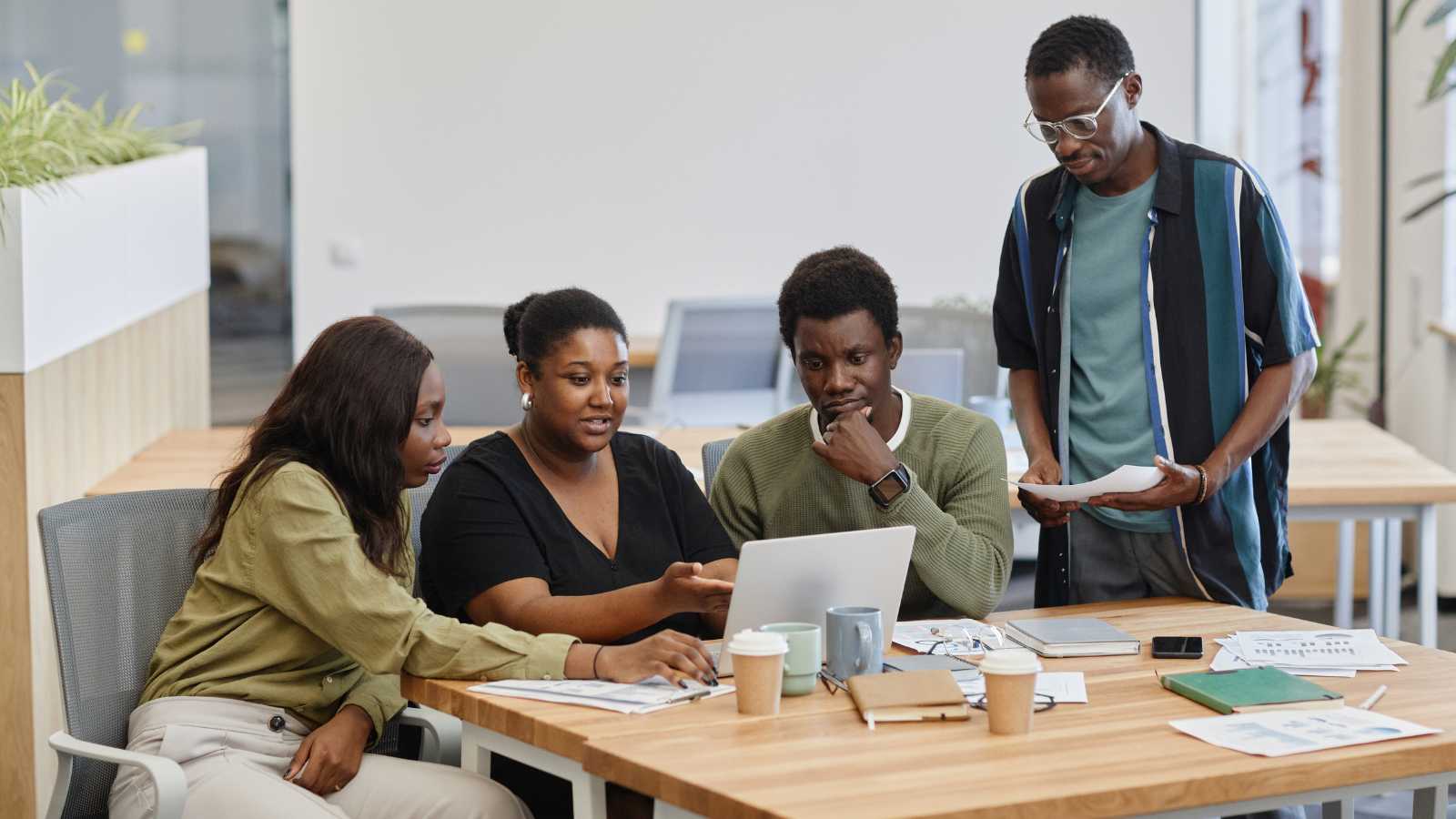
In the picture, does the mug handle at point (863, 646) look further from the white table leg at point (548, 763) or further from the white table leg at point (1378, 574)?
the white table leg at point (1378, 574)

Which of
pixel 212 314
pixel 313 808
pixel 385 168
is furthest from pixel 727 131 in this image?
pixel 313 808

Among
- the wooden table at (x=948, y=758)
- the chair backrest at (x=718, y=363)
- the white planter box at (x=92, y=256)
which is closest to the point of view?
the wooden table at (x=948, y=758)

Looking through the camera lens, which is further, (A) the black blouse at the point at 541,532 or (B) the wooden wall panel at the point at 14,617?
(B) the wooden wall panel at the point at 14,617

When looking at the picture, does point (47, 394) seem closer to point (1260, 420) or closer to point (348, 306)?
point (1260, 420)

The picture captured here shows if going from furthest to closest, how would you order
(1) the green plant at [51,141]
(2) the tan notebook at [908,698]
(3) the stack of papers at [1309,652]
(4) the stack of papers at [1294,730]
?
1. (1) the green plant at [51,141]
2. (3) the stack of papers at [1309,652]
3. (2) the tan notebook at [908,698]
4. (4) the stack of papers at [1294,730]

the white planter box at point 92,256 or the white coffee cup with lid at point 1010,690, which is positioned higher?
the white planter box at point 92,256

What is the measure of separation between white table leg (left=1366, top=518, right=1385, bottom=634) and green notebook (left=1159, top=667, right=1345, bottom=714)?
6.51ft

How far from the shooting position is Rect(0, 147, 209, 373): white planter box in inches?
110

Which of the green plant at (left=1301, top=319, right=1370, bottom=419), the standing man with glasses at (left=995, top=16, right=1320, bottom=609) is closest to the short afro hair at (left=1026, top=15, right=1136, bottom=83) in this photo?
the standing man with glasses at (left=995, top=16, right=1320, bottom=609)

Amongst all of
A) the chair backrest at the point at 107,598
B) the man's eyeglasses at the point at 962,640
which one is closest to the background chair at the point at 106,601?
the chair backrest at the point at 107,598

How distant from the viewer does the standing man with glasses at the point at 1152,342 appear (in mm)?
2422

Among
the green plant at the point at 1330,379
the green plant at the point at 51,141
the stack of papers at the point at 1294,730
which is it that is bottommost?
the stack of papers at the point at 1294,730

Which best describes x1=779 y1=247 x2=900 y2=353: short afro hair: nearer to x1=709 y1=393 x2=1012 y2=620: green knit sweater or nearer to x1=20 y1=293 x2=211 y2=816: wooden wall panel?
x1=709 y1=393 x2=1012 y2=620: green knit sweater

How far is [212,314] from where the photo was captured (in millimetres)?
6406
